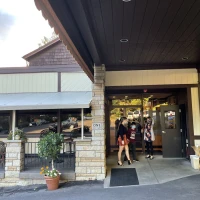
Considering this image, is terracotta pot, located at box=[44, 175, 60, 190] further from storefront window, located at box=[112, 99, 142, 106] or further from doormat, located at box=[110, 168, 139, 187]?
storefront window, located at box=[112, 99, 142, 106]

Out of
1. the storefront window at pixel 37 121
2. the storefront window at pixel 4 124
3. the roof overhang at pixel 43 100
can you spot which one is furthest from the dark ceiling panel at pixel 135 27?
the storefront window at pixel 4 124

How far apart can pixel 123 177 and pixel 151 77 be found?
385 centimetres

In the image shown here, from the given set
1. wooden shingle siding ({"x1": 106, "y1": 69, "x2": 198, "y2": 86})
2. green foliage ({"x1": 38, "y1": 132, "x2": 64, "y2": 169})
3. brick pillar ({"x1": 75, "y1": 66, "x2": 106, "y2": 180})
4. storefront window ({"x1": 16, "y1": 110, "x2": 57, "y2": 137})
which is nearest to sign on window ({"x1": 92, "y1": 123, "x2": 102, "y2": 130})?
brick pillar ({"x1": 75, "y1": 66, "x2": 106, "y2": 180})

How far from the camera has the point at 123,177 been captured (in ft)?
21.4

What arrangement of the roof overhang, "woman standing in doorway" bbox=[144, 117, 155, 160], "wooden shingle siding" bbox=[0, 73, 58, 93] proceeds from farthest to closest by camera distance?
"wooden shingle siding" bbox=[0, 73, 58, 93], "woman standing in doorway" bbox=[144, 117, 155, 160], the roof overhang

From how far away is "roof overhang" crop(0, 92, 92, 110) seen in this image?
7527mm

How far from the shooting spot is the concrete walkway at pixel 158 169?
20.5 feet

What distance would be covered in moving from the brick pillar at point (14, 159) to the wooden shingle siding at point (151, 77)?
3.85 m

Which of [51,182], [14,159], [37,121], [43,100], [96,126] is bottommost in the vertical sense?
[51,182]

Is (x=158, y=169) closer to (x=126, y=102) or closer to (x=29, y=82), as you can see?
(x=126, y=102)

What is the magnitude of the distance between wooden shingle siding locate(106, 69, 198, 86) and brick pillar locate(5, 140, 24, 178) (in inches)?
151

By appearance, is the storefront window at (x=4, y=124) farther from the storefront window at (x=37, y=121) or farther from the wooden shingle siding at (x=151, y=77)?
the wooden shingle siding at (x=151, y=77)

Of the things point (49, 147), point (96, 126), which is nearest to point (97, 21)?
point (96, 126)

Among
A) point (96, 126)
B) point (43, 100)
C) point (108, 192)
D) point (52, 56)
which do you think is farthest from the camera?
point (52, 56)
